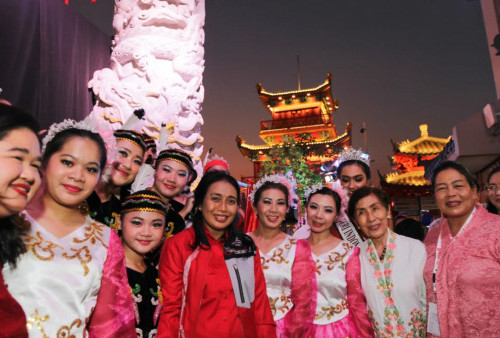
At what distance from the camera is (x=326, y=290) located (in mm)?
2373

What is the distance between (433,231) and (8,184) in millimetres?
2488

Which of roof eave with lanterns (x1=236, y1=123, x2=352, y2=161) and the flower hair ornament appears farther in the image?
roof eave with lanterns (x1=236, y1=123, x2=352, y2=161)

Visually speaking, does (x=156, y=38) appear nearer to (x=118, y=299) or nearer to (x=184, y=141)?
(x=184, y=141)

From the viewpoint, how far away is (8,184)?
40.0 inches

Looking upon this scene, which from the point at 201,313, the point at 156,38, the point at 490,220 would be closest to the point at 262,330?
the point at 201,313

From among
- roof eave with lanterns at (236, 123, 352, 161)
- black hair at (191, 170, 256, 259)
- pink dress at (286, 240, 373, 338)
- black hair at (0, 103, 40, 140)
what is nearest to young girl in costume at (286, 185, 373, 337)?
pink dress at (286, 240, 373, 338)

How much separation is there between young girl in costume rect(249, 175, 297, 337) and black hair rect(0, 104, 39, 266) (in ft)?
4.98

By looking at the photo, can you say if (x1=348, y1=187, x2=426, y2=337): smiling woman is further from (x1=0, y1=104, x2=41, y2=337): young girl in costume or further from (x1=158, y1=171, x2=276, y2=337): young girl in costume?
(x1=0, y1=104, x2=41, y2=337): young girl in costume

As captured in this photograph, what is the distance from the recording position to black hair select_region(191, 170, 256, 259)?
6.95 ft

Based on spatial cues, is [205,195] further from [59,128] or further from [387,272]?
[387,272]

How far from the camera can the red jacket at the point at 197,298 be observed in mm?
1925

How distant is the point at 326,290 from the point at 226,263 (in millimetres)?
775

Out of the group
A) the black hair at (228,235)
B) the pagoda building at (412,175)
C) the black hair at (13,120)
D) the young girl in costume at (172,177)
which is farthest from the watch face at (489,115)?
the pagoda building at (412,175)

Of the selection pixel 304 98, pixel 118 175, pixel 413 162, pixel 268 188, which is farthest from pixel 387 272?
pixel 304 98
